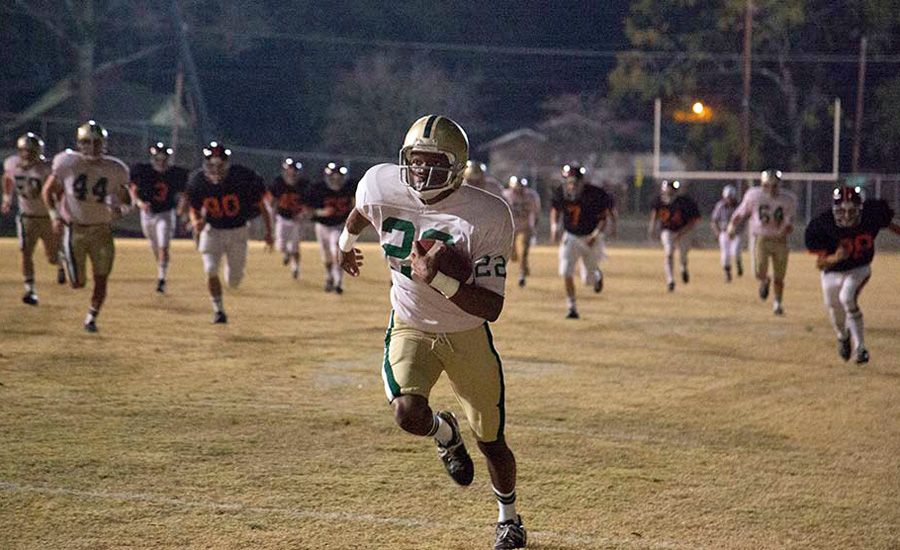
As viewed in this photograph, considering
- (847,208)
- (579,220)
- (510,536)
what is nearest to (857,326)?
(847,208)

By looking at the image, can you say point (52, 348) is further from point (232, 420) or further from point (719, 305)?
point (719, 305)

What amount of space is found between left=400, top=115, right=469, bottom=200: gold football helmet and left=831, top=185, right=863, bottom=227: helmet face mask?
23.3ft

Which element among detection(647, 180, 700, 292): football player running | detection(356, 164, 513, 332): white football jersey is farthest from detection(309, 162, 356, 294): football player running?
detection(356, 164, 513, 332): white football jersey

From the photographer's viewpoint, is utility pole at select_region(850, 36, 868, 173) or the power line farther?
the power line

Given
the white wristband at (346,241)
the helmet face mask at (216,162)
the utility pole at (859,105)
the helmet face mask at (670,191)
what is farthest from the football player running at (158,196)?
the utility pole at (859,105)

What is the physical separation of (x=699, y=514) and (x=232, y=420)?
360 centimetres

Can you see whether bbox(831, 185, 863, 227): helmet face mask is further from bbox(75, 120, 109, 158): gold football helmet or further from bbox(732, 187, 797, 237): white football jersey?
bbox(75, 120, 109, 158): gold football helmet

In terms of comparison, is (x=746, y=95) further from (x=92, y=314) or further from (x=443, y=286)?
(x=443, y=286)

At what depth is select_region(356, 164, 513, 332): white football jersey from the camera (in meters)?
5.56

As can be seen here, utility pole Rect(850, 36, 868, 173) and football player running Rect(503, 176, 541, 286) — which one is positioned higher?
utility pole Rect(850, 36, 868, 173)

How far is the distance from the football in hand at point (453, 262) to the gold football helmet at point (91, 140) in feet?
26.2

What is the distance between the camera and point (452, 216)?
18.5 ft

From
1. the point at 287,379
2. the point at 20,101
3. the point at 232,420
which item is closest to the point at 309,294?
the point at 287,379

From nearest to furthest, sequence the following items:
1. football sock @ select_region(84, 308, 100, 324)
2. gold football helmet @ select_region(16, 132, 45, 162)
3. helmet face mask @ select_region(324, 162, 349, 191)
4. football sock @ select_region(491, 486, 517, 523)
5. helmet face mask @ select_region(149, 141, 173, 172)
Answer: football sock @ select_region(491, 486, 517, 523)
football sock @ select_region(84, 308, 100, 324)
gold football helmet @ select_region(16, 132, 45, 162)
helmet face mask @ select_region(149, 141, 173, 172)
helmet face mask @ select_region(324, 162, 349, 191)
